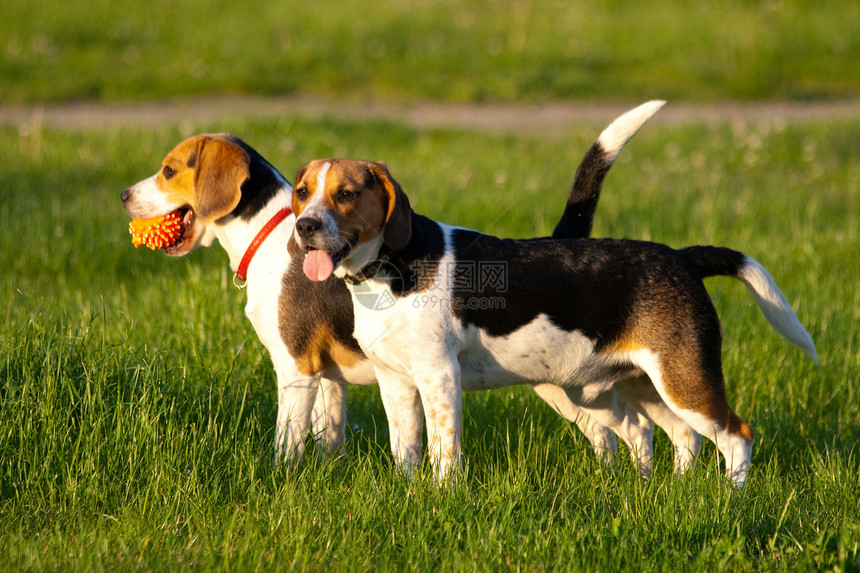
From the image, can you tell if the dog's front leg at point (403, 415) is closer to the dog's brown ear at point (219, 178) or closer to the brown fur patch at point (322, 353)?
the brown fur patch at point (322, 353)

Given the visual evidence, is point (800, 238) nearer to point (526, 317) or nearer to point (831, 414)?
point (831, 414)

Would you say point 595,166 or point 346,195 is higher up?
point 595,166

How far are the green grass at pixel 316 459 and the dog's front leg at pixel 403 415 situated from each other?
172 mm

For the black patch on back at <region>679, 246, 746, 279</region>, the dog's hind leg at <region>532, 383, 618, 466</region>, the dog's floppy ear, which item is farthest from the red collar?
the black patch on back at <region>679, 246, 746, 279</region>

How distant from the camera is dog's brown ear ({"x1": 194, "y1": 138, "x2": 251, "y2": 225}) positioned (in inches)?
175

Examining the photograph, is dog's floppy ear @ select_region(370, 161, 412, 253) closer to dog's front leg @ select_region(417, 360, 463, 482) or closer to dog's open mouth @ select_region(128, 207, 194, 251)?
dog's front leg @ select_region(417, 360, 463, 482)

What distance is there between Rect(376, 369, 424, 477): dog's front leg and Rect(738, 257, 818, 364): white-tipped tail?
1683 millimetres

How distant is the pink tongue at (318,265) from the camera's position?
375 cm

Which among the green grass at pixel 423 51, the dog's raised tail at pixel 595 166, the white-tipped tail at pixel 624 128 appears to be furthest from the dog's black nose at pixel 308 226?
the green grass at pixel 423 51

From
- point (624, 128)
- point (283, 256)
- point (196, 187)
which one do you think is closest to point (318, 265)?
point (283, 256)

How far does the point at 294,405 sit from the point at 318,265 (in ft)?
3.13

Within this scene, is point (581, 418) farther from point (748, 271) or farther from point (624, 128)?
point (624, 128)

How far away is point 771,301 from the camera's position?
431cm

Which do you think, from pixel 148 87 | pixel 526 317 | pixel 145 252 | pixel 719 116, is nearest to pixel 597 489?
pixel 526 317
